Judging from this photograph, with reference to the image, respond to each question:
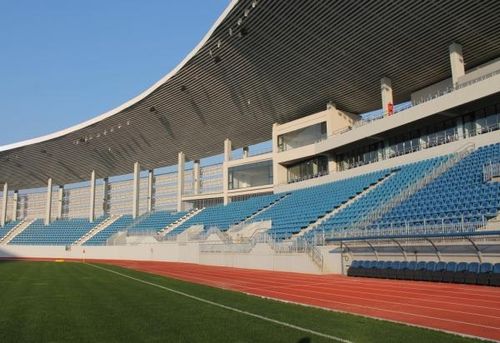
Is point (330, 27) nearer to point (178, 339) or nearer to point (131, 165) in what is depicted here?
point (178, 339)

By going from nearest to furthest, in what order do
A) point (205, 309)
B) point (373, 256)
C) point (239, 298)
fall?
point (205, 309)
point (239, 298)
point (373, 256)

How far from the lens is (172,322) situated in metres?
8.40

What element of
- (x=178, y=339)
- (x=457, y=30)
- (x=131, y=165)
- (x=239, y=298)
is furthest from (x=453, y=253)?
(x=131, y=165)

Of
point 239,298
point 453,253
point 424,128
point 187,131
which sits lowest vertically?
point 239,298

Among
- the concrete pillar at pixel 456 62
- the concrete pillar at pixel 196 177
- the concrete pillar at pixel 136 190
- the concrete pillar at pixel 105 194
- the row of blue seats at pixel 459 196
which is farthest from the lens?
the concrete pillar at pixel 105 194

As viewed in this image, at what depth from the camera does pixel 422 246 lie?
677 inches

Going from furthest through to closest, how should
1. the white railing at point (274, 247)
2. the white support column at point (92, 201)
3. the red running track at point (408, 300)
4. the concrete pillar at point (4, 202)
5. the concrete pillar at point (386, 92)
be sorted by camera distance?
the concrete pillar at point (4, 202) → the white support column at point (92, 201) → the concrete pillar at point (386, 92) → the white railing at point (274, 247) → the red running track at point (408, 300)

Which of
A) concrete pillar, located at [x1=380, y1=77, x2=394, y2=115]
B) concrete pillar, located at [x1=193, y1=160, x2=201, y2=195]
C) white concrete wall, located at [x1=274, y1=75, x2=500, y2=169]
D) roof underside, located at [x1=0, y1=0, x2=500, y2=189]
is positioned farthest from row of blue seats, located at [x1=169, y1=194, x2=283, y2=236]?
concrete pillar, located at [x1=380, y1=77, x2=394, y2=115]

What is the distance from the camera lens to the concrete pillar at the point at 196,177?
50.9 meters

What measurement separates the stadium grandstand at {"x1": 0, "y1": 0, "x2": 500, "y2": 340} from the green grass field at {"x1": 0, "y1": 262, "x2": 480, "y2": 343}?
140 centimetres

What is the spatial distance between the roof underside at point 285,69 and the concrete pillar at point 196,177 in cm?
107

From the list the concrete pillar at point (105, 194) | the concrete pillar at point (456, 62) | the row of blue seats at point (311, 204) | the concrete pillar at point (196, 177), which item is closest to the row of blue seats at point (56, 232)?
the concrete pillar at point (105, 194)

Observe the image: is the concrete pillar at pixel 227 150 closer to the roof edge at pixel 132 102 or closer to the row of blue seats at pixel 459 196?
the roof edge at pixel 132 102

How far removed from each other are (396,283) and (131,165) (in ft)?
146
